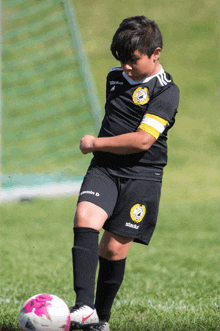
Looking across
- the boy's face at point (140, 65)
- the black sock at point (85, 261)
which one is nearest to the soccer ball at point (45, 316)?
the black sock at point (85, 261)

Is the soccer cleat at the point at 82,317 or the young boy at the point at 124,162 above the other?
the young boy at the point at 124,162

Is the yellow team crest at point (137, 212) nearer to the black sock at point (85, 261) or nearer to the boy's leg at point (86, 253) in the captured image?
the boy's leg at point (86, 253)

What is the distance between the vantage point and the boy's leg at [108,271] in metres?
3.46

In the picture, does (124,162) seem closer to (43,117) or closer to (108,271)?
(108,271)

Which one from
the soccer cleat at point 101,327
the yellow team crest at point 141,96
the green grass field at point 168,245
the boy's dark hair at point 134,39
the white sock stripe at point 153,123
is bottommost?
the green grass field at point 168,245

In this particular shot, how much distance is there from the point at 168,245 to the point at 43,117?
8.87m

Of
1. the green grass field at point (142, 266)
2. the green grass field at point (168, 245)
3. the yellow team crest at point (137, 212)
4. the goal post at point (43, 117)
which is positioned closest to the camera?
the yellow team crest at point (137, 212)

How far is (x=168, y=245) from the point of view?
306 inches

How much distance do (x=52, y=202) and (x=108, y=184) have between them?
23.1ft

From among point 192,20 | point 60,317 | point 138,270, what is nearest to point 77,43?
point 138,270

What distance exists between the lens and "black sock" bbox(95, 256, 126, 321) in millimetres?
3500

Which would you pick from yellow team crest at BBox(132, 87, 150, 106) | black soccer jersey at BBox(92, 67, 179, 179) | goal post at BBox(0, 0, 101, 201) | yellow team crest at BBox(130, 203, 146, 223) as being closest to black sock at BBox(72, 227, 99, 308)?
yellow team crest at BBox(130, 203, 146, 223)

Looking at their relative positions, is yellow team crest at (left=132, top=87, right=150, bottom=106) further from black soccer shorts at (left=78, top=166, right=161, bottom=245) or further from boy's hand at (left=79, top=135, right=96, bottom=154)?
black soccer shorts at (left=78, top=166, right=161, bottom=245)

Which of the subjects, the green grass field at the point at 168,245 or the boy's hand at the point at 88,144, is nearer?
the boy's hand at the point at 88,144
